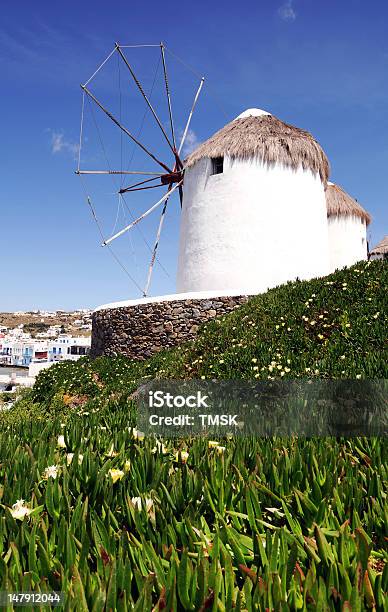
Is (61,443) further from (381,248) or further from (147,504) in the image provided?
(381,248)

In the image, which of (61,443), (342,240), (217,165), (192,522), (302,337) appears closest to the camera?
(192,522)

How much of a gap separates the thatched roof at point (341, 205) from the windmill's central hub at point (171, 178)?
691 centimetres

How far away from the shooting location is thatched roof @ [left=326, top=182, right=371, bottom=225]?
19.5 m

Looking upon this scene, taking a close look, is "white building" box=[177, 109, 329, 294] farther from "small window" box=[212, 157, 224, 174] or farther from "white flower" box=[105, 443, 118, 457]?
"white flower" box=[105, 443, 118, 457]

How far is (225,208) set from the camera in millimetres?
14633

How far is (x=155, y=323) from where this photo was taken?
13.3 meters

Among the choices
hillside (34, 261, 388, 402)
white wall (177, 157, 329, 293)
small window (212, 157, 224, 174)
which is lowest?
hillside (34, 261, 388, 402)

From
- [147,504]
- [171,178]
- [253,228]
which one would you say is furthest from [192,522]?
[171,178]

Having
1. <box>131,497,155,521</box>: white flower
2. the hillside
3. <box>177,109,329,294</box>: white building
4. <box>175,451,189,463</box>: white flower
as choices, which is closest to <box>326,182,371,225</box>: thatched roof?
<box>177,109,329,294</box>: white building

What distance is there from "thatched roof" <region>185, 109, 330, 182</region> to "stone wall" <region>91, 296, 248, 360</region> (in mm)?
5583

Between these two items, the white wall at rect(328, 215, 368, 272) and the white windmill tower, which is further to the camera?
the white wall at rect(328, 215, 368, 272)

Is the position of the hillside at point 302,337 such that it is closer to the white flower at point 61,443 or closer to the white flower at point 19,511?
the white flower at point 61,443

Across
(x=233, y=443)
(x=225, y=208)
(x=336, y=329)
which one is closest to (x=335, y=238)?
(x=225, y=208)

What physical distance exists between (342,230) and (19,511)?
64.8ft
